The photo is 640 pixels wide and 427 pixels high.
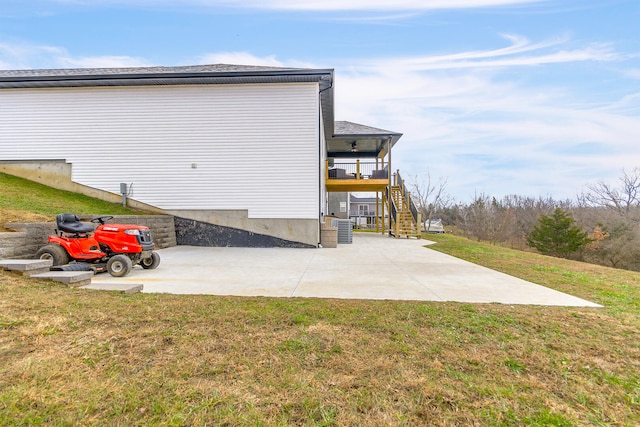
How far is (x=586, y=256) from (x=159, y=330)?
2916 centimetres

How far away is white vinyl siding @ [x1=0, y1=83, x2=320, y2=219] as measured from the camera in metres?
10.2

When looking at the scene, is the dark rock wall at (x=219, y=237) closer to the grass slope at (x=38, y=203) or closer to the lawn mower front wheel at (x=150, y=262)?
the grass slope at (x=38, y=203)

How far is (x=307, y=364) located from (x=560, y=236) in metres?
28.0

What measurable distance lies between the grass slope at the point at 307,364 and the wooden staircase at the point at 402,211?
11.9 metres

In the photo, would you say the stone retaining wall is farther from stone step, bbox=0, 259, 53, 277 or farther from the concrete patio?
the concrete patio

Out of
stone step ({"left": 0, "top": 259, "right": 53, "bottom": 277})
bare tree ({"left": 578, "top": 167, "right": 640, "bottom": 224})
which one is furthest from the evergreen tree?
stone step ({"left": 0, "top": 259, "right": 53, "bottom": 277})

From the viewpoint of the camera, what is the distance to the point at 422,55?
38.5ft

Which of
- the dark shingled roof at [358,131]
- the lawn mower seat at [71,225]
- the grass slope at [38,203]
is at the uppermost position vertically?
the dark shingled roof at [358,131]

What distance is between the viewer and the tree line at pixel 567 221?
21094 millimetres

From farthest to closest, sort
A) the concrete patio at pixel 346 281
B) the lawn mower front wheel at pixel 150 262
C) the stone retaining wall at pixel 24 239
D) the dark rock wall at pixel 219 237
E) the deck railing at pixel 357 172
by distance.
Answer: the deck railing at pixel 357 172
the dark rock wall at pixel 219 237
the lawn mower front wheel at pixel 150 262
the stone retaining wall at pixel 24 239
the concrete patio at pixel 346 281

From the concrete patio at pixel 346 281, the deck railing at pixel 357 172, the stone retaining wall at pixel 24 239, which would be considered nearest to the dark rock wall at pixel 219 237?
the concrete patio at pixel 346 281

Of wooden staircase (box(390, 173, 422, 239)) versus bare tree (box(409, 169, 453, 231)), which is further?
bare tree (box(409, 169, 453, 231))

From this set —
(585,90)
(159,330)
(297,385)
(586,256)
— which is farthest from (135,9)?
(586,256)

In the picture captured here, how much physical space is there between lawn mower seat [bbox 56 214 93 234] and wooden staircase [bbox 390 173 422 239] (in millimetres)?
12742
